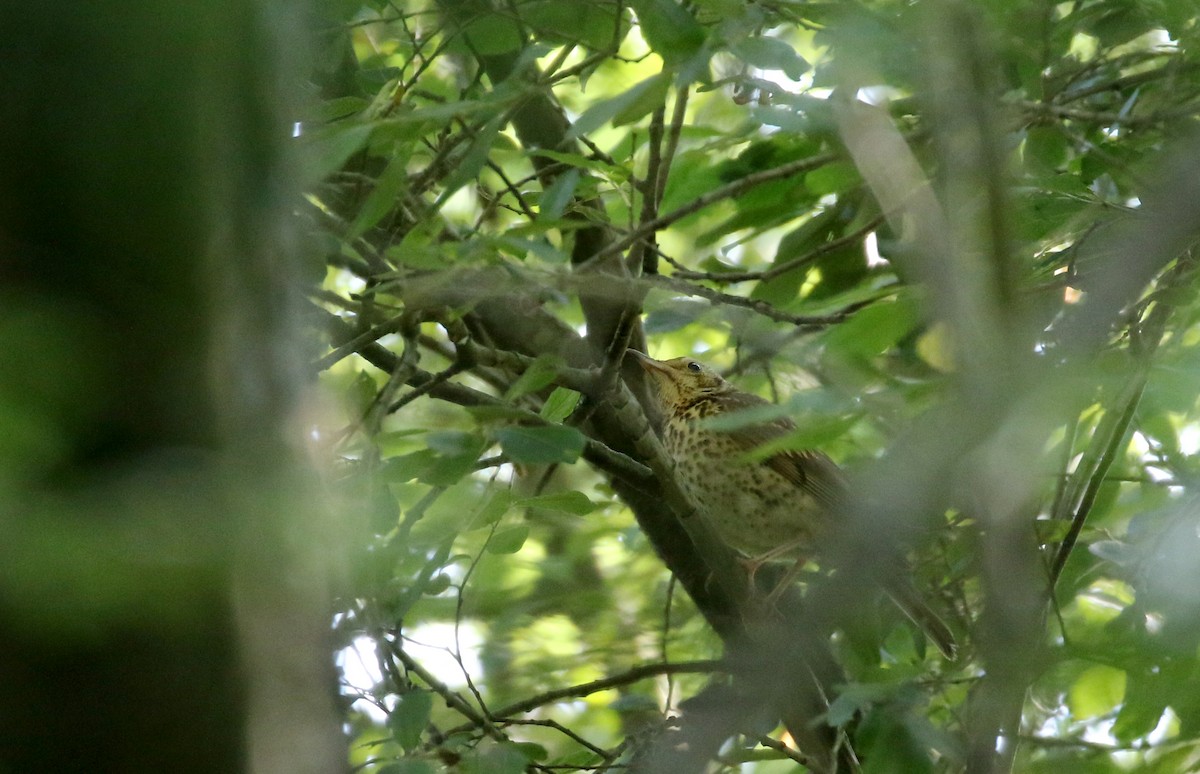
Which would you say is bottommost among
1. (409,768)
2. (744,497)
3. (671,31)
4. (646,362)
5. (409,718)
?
(409,768)

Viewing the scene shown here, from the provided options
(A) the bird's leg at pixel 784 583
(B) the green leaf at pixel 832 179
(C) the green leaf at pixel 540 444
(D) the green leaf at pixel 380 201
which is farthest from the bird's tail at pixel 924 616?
(D) the green leaf at pixel 380 201

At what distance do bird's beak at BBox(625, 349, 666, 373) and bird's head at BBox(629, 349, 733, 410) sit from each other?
29 mm

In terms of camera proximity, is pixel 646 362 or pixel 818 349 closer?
pixel 818 349

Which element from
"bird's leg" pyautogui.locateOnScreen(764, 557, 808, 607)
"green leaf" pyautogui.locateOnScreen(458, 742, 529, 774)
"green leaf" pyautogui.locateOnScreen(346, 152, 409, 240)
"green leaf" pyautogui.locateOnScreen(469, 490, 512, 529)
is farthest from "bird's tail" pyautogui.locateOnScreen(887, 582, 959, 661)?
"green leaf" pyautogui.locateOnScreen(346, 152, 409, 240)

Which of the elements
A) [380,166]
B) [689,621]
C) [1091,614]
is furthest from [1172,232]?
[689,621]

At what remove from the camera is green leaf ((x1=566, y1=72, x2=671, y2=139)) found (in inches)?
79.4

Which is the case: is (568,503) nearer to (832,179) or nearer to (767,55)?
(767,55)

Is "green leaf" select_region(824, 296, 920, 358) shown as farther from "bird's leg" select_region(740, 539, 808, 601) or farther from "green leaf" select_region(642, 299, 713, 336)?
"bird's leg" select_region(740, 539, 808, 601)

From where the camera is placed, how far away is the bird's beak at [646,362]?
452cm

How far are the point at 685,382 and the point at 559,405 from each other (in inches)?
98.2

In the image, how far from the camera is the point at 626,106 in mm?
2100

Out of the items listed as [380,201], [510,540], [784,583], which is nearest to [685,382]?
[784,583]

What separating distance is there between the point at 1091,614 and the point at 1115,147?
1632 mm

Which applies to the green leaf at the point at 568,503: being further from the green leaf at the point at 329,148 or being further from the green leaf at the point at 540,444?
the green leaf at the point at 329,148
